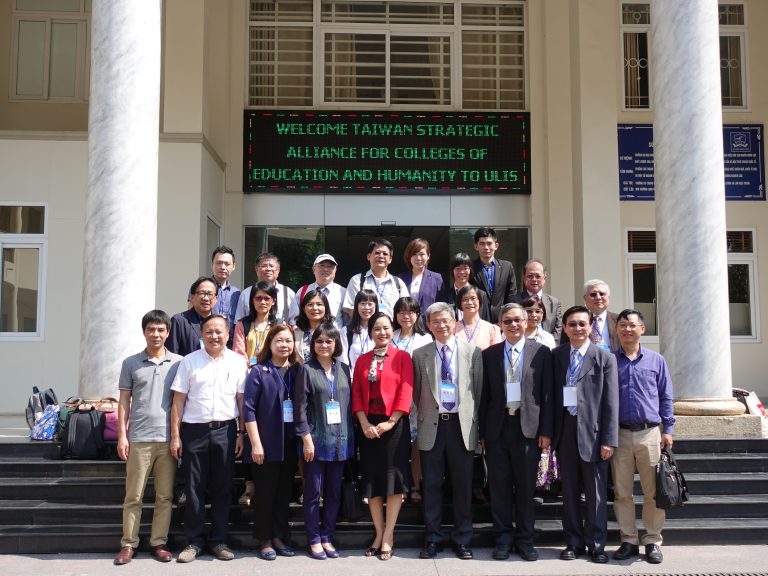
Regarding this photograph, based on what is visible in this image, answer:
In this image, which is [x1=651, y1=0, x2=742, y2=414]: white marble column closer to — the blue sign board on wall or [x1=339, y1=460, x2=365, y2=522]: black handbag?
[x1=339, y1=460, x2=365, y2=522]: black handbag

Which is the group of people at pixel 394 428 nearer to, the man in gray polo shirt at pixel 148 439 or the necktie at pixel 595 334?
the man in gray polo shirt at pixel 148 439

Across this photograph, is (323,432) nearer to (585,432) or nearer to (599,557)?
(585,432)

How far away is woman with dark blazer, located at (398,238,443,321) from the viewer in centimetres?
725

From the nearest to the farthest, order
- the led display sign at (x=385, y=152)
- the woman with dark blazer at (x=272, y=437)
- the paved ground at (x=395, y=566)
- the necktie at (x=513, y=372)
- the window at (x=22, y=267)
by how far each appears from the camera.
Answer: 1. the paved ground at (x=395, y=566)
2. the woman with dark blazer at (x=272, y=437)
3. the necktie at (x=513, y=372)
4. the window at (x=22, y=267)
5. the led display sign at (x=385, y=152)

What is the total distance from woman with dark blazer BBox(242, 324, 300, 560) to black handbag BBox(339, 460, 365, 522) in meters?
0.43

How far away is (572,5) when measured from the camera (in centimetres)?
1152

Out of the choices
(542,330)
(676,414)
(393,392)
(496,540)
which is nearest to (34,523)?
(393,392)

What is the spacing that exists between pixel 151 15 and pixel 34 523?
500cm

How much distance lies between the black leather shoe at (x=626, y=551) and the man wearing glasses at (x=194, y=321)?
3.81m

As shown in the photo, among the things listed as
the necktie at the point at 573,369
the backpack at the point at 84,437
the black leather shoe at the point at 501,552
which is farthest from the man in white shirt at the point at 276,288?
the black leather shoe at the point at 501,552

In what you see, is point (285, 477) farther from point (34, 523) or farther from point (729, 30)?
point (729, 30)

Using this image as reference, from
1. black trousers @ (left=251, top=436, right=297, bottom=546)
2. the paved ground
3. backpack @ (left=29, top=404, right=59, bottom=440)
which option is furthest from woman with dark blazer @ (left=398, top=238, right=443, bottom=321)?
backpack @ (left=29, top=404, right=59, bottom=440)

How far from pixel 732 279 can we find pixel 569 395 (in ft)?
27.5

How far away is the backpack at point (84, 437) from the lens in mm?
7117
